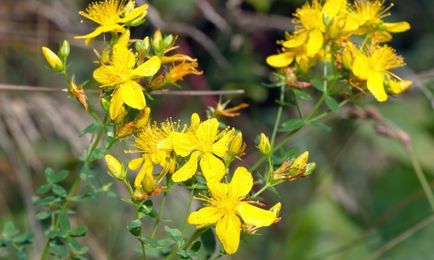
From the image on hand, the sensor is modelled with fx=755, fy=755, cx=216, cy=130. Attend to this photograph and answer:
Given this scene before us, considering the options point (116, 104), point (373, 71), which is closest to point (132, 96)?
point (116, 104)

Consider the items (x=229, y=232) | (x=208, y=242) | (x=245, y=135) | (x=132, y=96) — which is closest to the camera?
(x=229, y=232)

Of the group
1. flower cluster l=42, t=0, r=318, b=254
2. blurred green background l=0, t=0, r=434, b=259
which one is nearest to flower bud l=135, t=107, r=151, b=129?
flower cluster l=42, t=0, r=318, b=254

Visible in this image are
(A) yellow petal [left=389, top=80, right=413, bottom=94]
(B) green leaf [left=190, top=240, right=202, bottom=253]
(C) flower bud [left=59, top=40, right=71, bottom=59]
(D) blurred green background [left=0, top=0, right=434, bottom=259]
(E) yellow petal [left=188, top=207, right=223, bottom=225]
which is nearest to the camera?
(E) yellow petal [left=188, top=207, right=223, bottom=225]

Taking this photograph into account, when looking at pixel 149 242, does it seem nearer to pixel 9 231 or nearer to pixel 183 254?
pixel 183 254

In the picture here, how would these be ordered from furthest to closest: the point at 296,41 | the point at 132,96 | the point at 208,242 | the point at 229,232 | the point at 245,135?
the point at 245,135 < the point at 296,41 < the point at 208,242 < the point at 132,96 < the point at 229,232

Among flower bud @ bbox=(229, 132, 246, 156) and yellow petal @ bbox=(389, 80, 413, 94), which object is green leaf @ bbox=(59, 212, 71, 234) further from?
yellow petal @ bbox=(389, 80, 413, 94)

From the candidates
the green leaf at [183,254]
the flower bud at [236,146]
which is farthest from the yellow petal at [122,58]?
the green leaf at [183,254]
